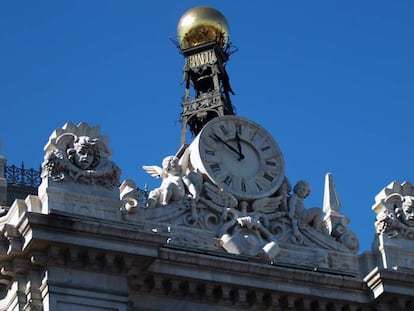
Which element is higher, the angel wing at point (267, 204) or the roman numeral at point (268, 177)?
the roman numeral at point (268, 177)

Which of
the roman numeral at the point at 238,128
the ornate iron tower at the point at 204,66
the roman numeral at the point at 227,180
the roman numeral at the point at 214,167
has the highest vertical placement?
the ornate iron tower at the point at 204,66

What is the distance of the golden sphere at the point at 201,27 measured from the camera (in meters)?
61.0

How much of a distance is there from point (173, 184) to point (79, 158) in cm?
324

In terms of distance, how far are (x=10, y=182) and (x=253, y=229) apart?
8.17 metres

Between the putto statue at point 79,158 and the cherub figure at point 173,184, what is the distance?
74.8 inches

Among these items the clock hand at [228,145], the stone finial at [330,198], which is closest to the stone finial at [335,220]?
the stone finial at [330,198]

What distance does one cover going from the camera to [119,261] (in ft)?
143

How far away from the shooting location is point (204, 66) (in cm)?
5988

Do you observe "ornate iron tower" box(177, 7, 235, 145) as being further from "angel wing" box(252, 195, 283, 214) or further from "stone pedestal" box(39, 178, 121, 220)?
"stone pedestal" box(39, 178, 121, 220)

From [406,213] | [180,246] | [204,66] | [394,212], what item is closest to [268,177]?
[394,212]

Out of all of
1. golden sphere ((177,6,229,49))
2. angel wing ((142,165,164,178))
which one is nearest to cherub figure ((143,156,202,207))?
angel wing ((142,165,164,178))

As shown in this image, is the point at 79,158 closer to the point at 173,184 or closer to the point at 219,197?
the point at 173,184

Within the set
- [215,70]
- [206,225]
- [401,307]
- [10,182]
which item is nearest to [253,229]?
[206,225]

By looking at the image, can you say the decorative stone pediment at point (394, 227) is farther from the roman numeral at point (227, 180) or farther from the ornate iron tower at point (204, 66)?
the ornate iron tower at point (204, 66)
